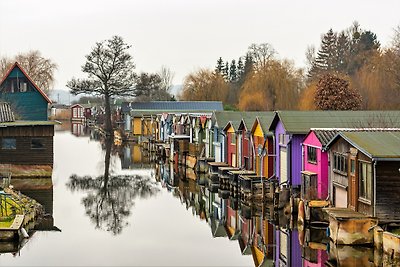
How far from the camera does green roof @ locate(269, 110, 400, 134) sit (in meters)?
29.9

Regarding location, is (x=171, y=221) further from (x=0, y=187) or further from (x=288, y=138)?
(x=0, y=187)

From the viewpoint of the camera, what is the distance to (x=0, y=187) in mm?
31375

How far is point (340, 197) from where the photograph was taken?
23984 mm

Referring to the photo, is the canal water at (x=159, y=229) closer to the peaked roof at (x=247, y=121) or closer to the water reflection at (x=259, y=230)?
the water reflection at (x=259, y=230)

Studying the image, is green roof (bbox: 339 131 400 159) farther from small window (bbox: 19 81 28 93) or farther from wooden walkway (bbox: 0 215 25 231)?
small window (bbox: 19 81 28 93)

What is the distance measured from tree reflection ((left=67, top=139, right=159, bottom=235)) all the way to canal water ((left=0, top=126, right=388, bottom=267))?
0.04m

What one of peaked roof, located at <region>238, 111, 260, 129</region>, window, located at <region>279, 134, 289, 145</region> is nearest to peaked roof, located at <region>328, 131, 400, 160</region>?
window, located at <region>279, 134, 289, 145</region>

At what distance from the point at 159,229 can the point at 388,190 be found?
922 cm

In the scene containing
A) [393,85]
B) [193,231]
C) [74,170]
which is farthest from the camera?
[393,85]

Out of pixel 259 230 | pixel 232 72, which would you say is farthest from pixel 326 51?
pixel 259 230

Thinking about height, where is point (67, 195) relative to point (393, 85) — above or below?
below

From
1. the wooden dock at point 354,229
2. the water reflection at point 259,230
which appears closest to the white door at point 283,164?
the water reflection at point 259,230

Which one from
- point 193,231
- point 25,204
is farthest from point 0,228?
point 193,231

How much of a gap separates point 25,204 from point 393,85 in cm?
3343
